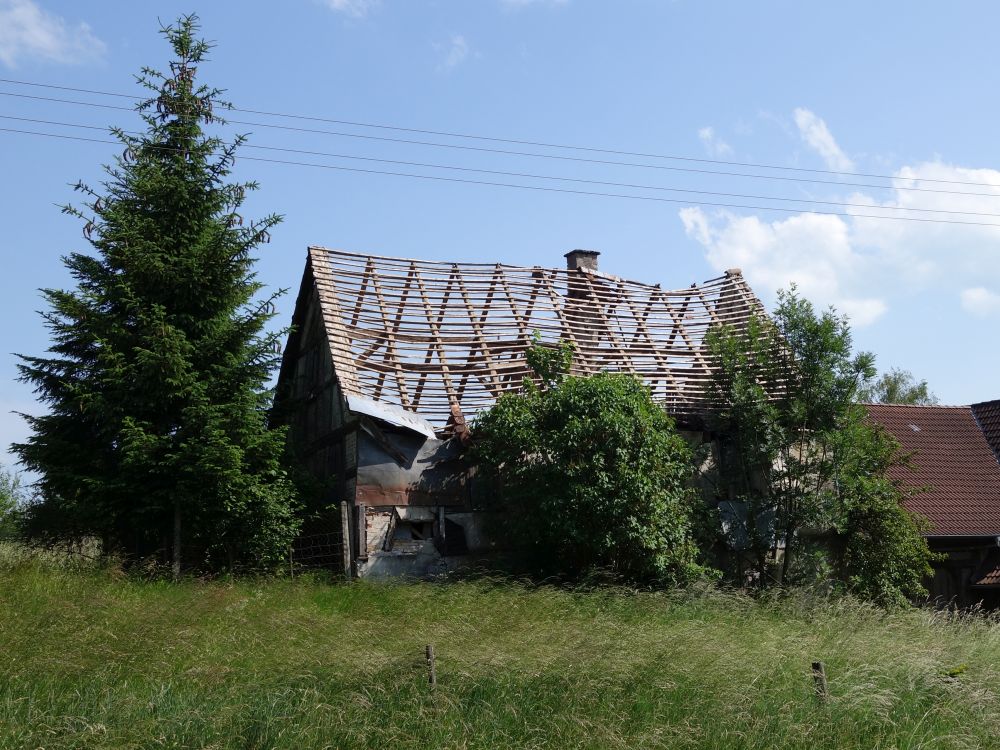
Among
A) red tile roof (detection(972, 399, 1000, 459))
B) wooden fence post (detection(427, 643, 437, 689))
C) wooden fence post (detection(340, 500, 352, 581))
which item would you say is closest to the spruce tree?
wooden fence post (detection(340, 500, 352, 581))

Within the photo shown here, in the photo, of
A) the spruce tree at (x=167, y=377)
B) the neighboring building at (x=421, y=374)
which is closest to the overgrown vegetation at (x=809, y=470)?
the neighboring building at (x=421, y=374)

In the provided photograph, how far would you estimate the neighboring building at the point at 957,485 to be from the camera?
20219mm

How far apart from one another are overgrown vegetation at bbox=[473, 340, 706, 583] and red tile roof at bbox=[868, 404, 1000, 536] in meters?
6.23

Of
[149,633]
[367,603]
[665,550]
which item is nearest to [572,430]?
[665,550]

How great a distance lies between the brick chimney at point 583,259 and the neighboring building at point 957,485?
6991 mm

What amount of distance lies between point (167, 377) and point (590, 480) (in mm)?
6591

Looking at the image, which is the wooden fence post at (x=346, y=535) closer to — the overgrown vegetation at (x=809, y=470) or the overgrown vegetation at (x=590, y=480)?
the overgrown vegetation at (x=590, y=480)

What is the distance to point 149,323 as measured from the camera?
15.5 m

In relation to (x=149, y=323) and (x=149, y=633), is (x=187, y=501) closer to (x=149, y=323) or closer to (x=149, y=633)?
(x=149, y=323)

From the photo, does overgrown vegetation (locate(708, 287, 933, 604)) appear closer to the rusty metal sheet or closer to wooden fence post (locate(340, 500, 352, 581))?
the rusty metal sheet

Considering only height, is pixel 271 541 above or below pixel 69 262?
below

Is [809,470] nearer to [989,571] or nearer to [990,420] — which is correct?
[989,571]

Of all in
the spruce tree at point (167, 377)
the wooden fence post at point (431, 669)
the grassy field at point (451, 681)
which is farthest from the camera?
the spruce tree at point (167, 377)

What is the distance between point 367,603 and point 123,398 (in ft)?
16.1
